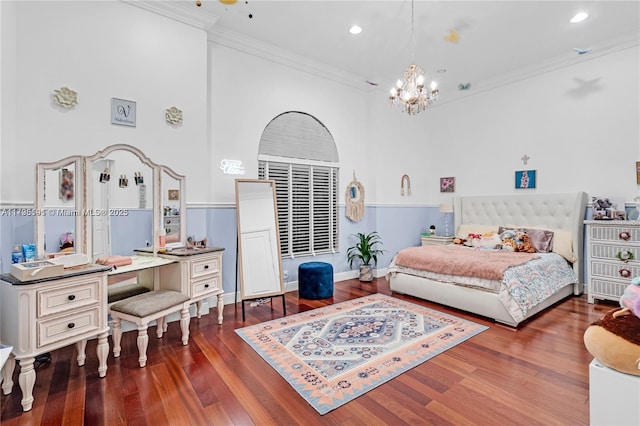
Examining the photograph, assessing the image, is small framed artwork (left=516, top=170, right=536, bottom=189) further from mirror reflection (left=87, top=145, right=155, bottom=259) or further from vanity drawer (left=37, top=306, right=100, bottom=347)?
vanity drawer (left=37, top=306, right=100, bottom=347)

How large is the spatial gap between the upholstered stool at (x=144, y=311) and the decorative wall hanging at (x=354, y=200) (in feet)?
9.84

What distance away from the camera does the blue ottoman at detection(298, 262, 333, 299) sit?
412cm

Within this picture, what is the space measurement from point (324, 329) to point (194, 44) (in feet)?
11.3

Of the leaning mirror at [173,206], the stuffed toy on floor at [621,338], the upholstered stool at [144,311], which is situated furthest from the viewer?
the leaning mirror at [173,206]

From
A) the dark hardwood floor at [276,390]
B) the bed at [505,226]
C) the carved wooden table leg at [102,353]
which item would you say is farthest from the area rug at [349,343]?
the carved wooden table leg at [102,353]

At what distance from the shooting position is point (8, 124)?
2.46 metres

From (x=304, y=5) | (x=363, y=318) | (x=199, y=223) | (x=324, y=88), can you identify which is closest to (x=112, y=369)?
(x=199, y=223)

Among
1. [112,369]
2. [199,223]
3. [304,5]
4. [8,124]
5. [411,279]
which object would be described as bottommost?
[112,369]

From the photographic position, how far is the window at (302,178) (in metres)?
4.39

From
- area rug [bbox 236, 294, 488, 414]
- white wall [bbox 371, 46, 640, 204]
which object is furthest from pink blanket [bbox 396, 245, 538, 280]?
white wall [bbox 371, 46, 640, 204]

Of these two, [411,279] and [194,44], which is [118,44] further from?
[411,279]

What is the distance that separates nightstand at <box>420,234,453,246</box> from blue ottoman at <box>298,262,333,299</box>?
2.24m

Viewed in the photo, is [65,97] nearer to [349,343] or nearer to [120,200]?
[120,200]

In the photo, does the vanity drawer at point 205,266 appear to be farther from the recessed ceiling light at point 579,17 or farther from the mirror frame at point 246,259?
the recessed ceiling light at point 579,17
